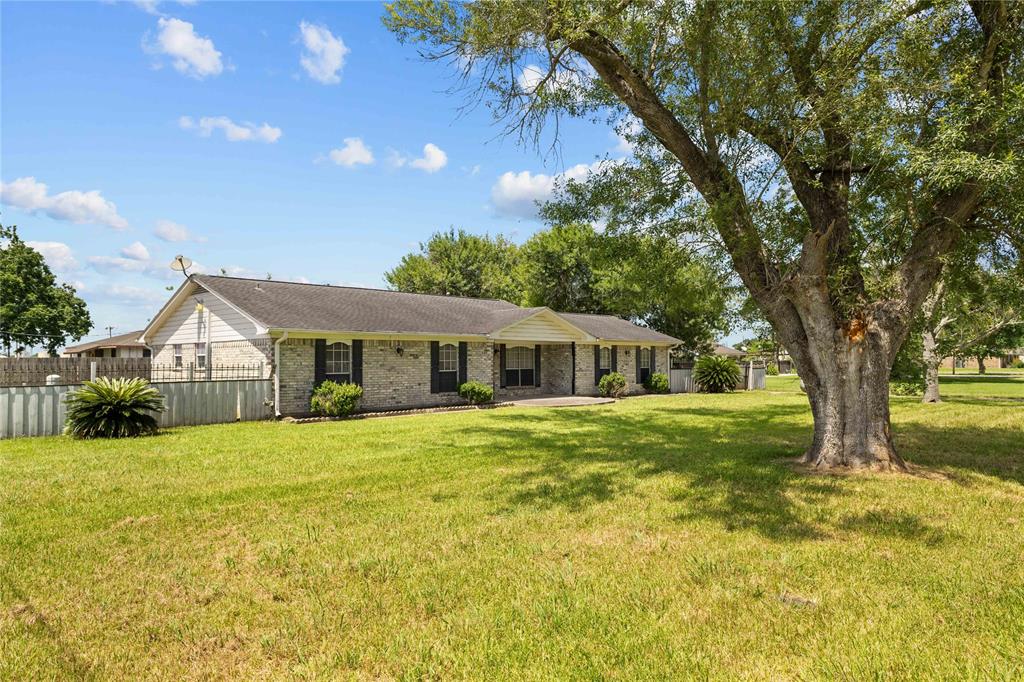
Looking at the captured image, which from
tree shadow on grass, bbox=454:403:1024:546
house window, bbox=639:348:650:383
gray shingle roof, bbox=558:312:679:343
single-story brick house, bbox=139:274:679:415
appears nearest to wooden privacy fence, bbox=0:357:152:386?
single-story brick house, bbox=139:274:679:415

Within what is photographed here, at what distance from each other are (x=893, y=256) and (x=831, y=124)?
2676 millimetres

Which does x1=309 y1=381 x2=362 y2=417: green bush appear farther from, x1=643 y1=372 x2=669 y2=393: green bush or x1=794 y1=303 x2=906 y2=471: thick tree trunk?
x1=643 y1=372 x2=669 y2=393: green bush

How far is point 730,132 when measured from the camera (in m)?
9.00

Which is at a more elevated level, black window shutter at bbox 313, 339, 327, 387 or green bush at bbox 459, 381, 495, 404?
black window shutter at bbox 313, 339, 327, 387

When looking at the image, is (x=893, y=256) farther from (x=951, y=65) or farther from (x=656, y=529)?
(x=656, y=529)

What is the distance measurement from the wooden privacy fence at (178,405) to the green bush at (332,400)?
48.4 inches

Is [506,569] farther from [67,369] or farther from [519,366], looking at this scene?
[67,369]

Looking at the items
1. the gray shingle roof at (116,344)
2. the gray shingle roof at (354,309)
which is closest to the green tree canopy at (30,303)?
the gray shingle roof at (116,344)

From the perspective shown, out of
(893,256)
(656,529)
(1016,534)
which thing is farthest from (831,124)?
(656,529)

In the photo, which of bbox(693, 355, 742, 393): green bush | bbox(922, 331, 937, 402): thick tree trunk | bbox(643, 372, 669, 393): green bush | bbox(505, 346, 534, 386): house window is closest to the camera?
bbox(922, 331, 937, 402): thick tree trunk

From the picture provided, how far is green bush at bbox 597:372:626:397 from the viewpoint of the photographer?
25.7 m

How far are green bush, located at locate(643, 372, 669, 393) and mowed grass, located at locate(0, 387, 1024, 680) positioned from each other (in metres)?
19.1

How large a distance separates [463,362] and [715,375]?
15.4m

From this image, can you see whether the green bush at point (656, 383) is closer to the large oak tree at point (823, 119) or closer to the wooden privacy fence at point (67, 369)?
the large oak tree at point (823, 119)
